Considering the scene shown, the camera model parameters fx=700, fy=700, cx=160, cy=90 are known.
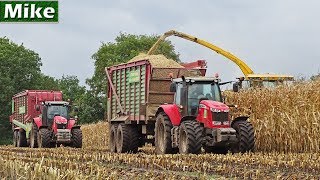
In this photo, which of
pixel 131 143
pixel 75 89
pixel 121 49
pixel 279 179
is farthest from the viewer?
pixel 75 89

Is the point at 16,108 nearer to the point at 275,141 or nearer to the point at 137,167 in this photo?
the point at 275,141

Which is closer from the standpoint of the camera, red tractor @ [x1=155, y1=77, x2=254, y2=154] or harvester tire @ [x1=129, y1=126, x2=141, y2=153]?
red tractor @ [x1=155, y1=77, x2=254, y2=154]

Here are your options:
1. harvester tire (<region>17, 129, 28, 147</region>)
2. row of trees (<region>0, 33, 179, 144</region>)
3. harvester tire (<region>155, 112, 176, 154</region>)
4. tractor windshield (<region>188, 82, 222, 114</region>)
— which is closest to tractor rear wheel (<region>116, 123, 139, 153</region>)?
harvester tire (<region>155, 112, 176, 154</region>)

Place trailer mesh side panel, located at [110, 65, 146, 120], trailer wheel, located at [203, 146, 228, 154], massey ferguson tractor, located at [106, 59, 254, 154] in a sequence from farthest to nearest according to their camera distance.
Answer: trailer mesh side panel, located at [110, 65, 146, 120] < trailer wheel, located at [203, 146, 228, 154] < massey ferguson tractor, located at [106, 59, 254, 154]

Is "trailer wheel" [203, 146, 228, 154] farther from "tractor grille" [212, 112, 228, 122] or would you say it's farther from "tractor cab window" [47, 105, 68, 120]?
"tractor cab window" [47, 105, 68, 120]

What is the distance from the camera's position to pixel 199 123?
16672mm

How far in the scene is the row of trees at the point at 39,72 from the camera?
63625mm

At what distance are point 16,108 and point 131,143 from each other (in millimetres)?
19712

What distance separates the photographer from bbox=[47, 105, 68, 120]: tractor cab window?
99.8 ft

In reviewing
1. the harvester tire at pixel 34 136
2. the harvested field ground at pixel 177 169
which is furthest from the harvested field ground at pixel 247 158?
the harvester tire at pixel 34 136

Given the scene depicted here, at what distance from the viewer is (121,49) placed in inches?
2884

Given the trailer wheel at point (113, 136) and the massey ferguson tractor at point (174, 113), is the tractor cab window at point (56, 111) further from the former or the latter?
the massey ferguson tractor at point (174, 113)

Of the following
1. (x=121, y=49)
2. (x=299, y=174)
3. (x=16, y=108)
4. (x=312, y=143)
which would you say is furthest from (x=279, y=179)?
(x=121, y=49)

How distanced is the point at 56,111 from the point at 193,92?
14.4 metres
